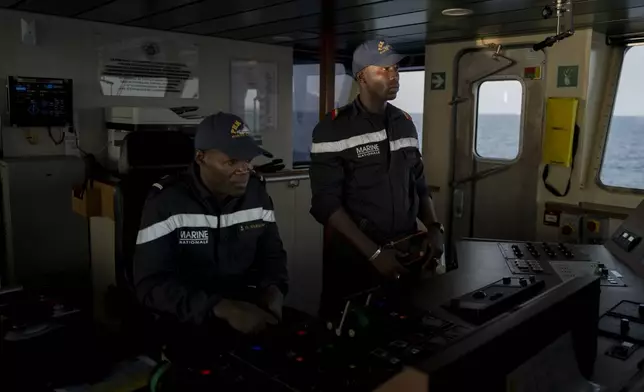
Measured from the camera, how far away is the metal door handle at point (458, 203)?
4655 millimetres

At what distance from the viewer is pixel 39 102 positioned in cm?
378

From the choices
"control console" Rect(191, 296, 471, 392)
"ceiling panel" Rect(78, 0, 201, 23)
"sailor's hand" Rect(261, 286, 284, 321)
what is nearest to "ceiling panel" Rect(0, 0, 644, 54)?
"ceiling panel" Rect(78, 0, 201, 23)

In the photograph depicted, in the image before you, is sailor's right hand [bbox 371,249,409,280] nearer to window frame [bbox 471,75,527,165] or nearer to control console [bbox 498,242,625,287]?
control console [bbox 498,242,625,287]

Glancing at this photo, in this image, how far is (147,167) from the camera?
2.52m

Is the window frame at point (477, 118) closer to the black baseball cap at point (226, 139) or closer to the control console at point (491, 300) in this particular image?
the control console at point (491, 300)

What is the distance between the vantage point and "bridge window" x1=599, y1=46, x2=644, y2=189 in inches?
153

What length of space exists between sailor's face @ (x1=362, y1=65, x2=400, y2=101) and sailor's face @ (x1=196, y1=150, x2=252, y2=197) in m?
0.79

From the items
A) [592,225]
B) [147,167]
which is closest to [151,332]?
[147,167]

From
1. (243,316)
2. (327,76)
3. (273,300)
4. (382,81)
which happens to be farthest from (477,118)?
(243,316)

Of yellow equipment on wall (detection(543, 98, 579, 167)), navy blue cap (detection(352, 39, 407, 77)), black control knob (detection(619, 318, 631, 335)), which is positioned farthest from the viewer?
yellow equipment on wall (detection(543, 98, 579, 167))

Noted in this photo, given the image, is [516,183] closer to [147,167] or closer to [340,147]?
[340,147]

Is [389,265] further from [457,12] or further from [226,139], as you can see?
[457,12]

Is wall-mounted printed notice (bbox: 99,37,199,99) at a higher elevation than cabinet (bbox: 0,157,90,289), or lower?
higher

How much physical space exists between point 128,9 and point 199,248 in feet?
7.02
